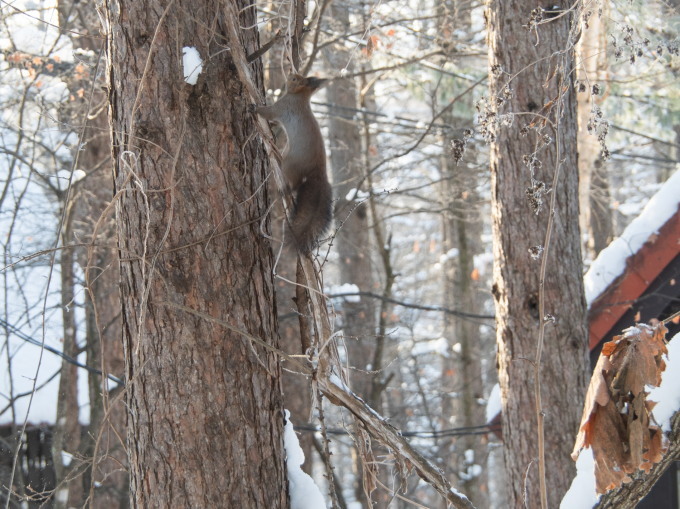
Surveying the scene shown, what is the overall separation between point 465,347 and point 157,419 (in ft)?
30.8

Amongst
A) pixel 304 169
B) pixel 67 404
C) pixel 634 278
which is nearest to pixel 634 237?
pixel 634 278

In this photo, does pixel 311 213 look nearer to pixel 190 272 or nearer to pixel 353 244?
pixel 190 272

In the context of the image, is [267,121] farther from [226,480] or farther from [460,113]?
[460,113]

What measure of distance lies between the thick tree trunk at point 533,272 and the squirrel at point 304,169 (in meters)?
2.05

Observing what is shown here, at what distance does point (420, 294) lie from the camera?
2130cm

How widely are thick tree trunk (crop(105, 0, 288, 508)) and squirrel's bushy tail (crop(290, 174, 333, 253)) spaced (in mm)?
166

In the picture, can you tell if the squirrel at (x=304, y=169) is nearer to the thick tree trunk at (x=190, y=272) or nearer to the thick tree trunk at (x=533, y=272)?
the thick tree trunk at (x=190, y=272)

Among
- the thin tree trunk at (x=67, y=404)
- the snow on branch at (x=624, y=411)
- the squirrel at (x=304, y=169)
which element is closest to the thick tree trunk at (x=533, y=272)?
the squirrel at (x=304, y=169)

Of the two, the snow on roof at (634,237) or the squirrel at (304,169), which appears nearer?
the squirrel at (304,169)

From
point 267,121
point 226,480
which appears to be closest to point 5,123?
point 267,121

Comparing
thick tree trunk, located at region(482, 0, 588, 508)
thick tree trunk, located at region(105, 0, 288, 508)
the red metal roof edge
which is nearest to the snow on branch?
thick tree trunk, located at region(105, 0, 288, 508)

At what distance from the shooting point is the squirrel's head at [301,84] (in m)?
3.34

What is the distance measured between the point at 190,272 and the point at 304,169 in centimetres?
72

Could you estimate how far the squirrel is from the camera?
2820 millimetres
